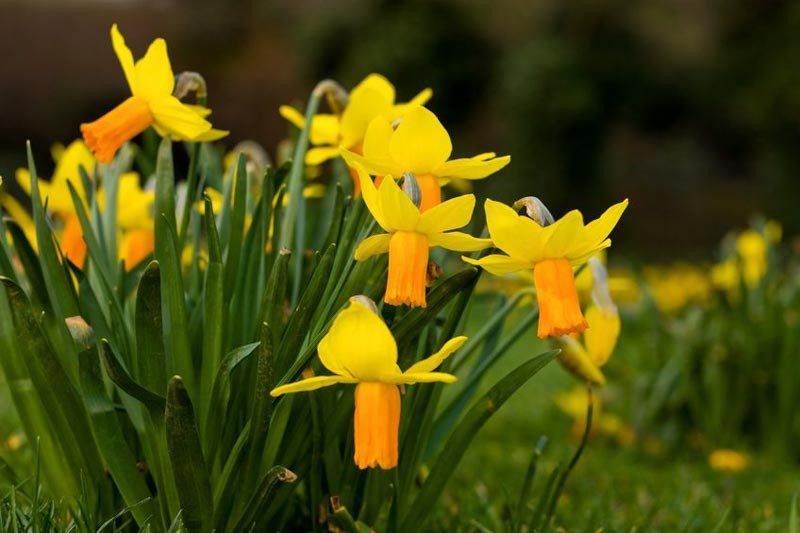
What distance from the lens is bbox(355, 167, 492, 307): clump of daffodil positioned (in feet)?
2.65

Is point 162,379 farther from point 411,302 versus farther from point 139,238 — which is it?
point 139,238

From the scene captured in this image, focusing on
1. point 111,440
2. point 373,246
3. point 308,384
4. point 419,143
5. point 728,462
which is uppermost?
point 419,143

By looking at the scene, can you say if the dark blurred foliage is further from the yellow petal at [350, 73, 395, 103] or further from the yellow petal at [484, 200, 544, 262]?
the yellow petal at [484, 200, 544, 262]

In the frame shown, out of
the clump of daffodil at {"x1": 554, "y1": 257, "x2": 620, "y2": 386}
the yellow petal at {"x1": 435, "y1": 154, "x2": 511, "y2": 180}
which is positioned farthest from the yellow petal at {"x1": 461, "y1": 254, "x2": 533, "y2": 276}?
the clump of daffodil at {"x1": 554, "y1": 257, "x2": 620, "y2": 386}

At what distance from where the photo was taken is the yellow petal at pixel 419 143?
0.88 metres

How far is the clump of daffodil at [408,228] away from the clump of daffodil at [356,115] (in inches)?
10.4

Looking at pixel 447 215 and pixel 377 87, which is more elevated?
pixel 377 87

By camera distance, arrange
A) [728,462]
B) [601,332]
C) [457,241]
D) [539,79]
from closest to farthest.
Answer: [457,241] < [601,332] < [728,462] < [539,79]

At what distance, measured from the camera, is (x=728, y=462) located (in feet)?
6.81

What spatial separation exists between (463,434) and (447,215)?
1.00 feet

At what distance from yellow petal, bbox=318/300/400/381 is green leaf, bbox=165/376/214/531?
0.16 meters

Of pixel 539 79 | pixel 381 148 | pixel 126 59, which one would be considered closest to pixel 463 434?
pixel 381 148

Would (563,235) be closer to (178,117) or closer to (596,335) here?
(596,335)

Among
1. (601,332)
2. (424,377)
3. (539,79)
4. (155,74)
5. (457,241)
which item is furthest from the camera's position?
(539,79)
